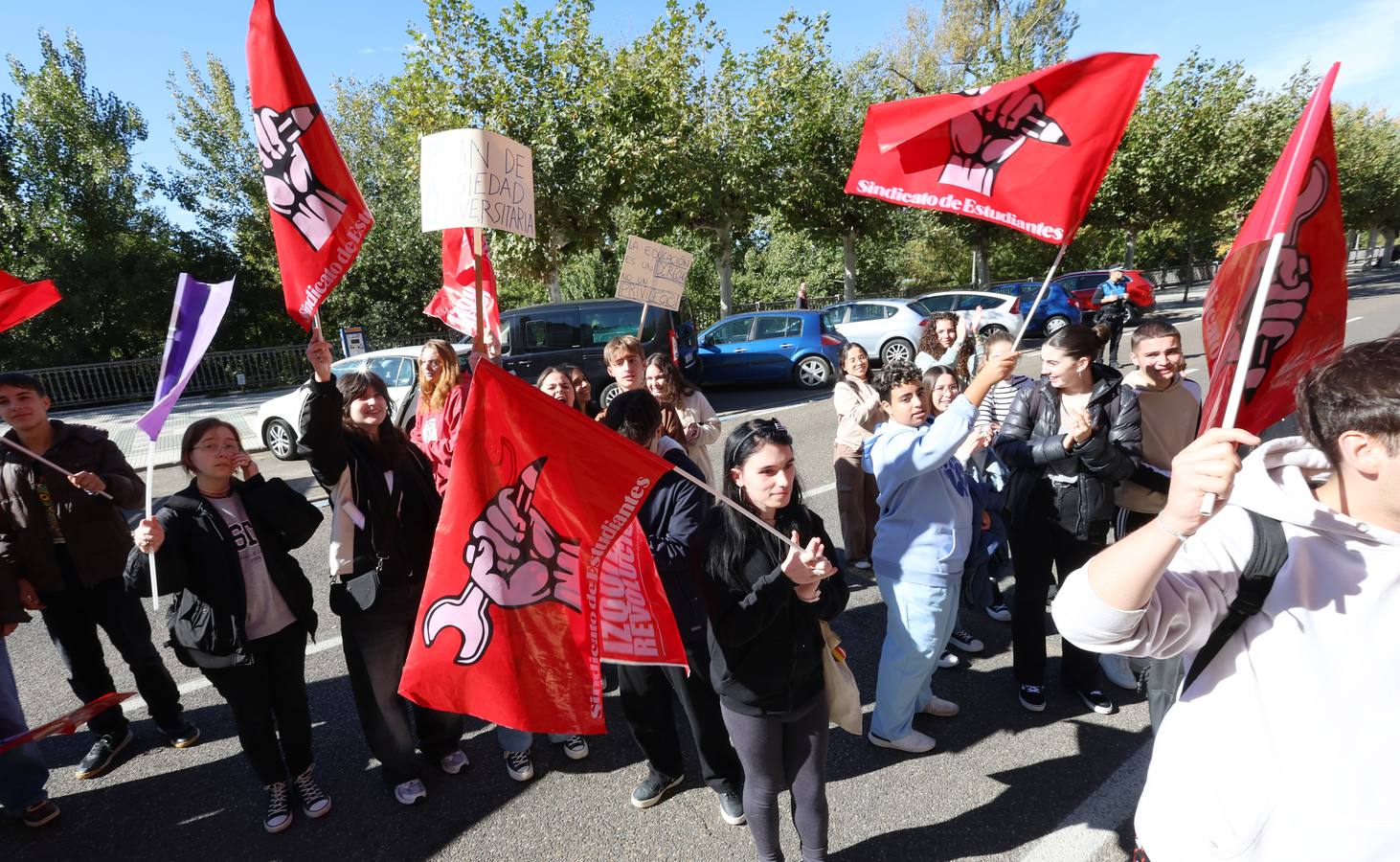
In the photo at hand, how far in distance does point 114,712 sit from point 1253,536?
14.5 ft

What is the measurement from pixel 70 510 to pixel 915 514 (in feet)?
12.1

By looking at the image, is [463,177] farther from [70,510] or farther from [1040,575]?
[1040,575]

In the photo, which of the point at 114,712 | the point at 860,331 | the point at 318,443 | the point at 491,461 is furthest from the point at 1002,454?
the point at 860,331

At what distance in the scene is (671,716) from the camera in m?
2.92

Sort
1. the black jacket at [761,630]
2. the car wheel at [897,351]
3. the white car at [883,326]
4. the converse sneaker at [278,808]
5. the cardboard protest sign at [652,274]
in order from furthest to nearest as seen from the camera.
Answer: the white car at [883,326]
the car wheel at [897,351]
the cardboard protest sign at [652,274]
the converse sneaker at [278,808]
the black jacket at [761,630]

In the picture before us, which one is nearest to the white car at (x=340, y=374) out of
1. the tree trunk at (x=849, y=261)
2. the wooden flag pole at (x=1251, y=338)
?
the wooden flag pole at (x=1251, y=338)

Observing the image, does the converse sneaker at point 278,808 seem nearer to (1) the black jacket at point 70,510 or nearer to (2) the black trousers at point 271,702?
(2) the black trousers at point 271,702

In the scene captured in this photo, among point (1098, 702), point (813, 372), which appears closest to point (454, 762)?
point (1098, 702)

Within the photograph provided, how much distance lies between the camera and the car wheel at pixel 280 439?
10113mm

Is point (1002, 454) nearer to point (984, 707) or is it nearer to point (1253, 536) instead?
point (984, 707)

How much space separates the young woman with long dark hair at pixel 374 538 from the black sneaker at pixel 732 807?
4.13 feet

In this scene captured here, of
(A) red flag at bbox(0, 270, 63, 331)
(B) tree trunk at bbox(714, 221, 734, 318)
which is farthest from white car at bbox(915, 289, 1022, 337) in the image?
(A) red flag at bbox(0, 270, 63, 331)

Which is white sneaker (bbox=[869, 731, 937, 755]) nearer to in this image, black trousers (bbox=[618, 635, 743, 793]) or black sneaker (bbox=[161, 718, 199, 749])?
black trousers (bbox=[618, 635, 743, 793])

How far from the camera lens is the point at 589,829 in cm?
277
